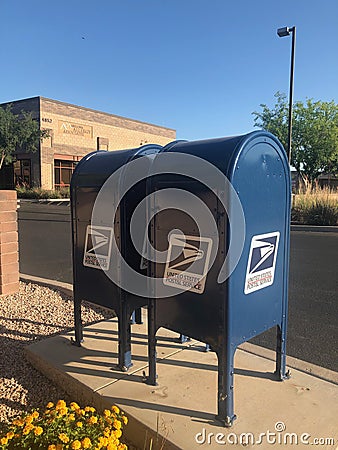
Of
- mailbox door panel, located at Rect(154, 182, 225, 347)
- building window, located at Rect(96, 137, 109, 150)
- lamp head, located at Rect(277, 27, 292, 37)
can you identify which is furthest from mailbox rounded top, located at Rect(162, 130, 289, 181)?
building window, located at Rect(96, 137, 109, 150)

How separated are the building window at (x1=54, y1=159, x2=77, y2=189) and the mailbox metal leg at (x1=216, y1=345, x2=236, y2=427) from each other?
3171cm

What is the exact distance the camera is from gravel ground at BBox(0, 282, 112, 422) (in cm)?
281

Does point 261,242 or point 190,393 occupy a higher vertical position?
point 261,242

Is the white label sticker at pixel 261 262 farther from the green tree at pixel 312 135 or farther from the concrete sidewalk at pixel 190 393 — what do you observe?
the green tree at pixel 312 135

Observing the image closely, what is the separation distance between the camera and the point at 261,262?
2.59m

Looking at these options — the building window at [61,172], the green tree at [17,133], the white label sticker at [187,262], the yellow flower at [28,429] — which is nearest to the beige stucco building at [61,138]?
the building window at [61,172]

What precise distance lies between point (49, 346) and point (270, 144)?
2614mm

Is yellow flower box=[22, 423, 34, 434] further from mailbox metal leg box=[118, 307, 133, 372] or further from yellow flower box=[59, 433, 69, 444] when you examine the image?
mailbox metal leg box=[118, 307, 133, 372]

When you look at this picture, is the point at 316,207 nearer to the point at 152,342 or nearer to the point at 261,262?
the point at 261,262

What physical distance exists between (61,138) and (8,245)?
1138 inches

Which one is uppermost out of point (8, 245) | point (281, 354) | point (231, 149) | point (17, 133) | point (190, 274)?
point (17, 133)

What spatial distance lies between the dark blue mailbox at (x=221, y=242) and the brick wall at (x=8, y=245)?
2850 millimetres

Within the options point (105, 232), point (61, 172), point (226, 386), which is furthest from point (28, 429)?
point (61, 172)

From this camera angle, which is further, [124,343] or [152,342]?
[124,343]
